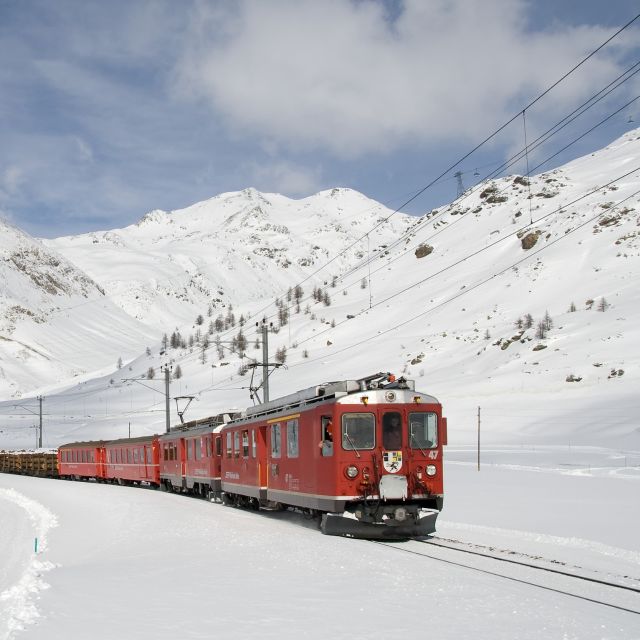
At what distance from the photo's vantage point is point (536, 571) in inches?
490

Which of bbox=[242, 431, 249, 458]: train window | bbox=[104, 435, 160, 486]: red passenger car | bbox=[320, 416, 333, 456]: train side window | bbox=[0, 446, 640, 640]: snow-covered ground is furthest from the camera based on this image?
bbox=[104, 435, 160, 486]: red passenger car

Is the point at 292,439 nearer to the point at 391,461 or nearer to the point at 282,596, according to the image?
the point at 391,461

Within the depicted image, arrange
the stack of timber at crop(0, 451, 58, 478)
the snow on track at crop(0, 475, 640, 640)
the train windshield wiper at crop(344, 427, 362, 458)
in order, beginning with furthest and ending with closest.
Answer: the stack of timber at crop(0, 451, 58, 478) → the train windshield wiper at crop(344, 427, 362, 458) → the snow on track at crop(0, 475, 640, 640)

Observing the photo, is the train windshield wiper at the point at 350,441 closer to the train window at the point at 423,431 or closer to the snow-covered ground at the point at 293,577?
the train window at the point at 423,431

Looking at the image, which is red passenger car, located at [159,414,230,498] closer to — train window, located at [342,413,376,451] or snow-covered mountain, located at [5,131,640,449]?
train window, located at [342,413,376,451]

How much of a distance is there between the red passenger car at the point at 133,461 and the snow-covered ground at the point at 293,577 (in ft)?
51.3

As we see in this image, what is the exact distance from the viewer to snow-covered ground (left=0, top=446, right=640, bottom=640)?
28.4 ft

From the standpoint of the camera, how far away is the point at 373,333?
118188mm

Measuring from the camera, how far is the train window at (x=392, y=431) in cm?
1745

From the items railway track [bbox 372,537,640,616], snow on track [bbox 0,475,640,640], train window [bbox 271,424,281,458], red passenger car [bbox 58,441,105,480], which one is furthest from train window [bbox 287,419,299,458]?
red passenger car [bbox 58,441,105,480]

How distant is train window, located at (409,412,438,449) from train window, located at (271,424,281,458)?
4546 mm

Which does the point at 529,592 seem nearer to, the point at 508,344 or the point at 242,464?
the point at 242,464

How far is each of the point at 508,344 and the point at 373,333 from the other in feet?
97.3

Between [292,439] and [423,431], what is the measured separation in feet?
11.9
